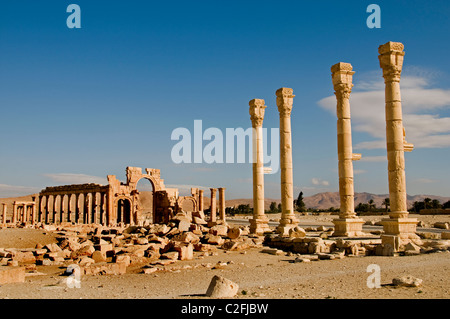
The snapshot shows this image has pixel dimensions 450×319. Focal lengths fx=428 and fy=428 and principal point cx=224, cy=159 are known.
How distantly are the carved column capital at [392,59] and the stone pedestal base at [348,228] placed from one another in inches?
252

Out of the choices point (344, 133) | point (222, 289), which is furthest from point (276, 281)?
point (344, 133)

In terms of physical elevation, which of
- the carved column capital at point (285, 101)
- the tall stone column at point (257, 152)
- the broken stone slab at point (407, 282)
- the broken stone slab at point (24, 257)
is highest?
the carved column capital at point (285, 101)

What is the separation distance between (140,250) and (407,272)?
9.89 metres

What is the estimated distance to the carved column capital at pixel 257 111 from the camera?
24.2 m

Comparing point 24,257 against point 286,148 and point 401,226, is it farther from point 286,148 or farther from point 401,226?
point 401,226

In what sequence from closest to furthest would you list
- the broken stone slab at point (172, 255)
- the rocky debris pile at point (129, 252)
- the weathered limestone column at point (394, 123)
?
the rocky debris pile at point (129, 252) → the broken stone slab at point (172, 255) → the weathered limestone column at point (394, 123)

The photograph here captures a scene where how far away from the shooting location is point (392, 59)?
16.8m

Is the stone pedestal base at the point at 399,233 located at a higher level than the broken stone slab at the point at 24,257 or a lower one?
higher

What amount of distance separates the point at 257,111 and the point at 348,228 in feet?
28.1

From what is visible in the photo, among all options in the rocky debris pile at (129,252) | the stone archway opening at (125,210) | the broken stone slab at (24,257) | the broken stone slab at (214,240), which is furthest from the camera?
the stone archway opening at (125,210)

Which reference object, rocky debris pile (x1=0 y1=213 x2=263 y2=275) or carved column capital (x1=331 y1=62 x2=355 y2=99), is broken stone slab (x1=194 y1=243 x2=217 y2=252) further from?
carved column capital (x1=331 y1=62 x2=355 y2=99)

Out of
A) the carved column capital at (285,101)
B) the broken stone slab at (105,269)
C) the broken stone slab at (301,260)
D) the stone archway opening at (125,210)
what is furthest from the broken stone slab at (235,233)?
the stone archway opening at (125,210)

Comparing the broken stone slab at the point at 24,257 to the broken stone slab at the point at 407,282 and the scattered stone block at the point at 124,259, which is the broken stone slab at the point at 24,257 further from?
the broken stone slab at the point at 407,282
